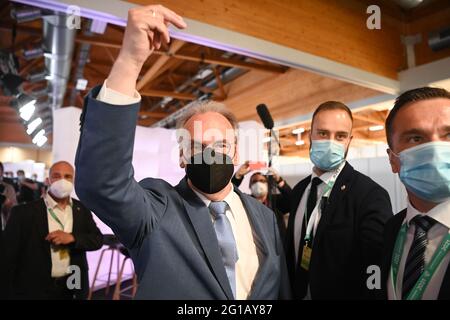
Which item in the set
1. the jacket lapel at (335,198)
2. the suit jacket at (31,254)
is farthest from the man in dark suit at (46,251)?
the jacket lapel at (335,198)

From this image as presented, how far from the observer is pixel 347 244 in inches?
42.6

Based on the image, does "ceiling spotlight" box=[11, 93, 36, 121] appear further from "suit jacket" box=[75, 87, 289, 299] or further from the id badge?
the id badge

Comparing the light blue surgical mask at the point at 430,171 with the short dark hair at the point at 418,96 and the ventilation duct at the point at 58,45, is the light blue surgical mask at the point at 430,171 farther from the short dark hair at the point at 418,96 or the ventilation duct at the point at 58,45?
the ventilation duct at the point at 58,45

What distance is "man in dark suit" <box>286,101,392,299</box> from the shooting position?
1.08 m

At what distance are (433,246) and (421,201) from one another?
13cm

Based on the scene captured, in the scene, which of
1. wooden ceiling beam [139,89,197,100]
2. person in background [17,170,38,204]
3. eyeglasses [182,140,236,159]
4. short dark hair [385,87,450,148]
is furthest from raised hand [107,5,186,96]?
wooden ceiling beam [139,89,197,100]

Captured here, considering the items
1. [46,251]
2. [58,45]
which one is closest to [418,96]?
[46,251]

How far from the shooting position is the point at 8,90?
4.16 metres

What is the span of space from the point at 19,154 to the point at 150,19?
13.2 metres

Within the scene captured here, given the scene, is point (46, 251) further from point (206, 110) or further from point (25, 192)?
point (25, 192)

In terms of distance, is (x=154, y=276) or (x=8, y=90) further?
(x=8, y=90)

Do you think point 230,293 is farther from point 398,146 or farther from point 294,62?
point 294,62

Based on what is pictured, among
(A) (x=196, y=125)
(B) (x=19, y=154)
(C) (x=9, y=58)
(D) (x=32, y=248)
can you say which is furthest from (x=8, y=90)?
(B) (x=19, y=154)

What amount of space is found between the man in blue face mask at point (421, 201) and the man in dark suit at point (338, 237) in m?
0.18
